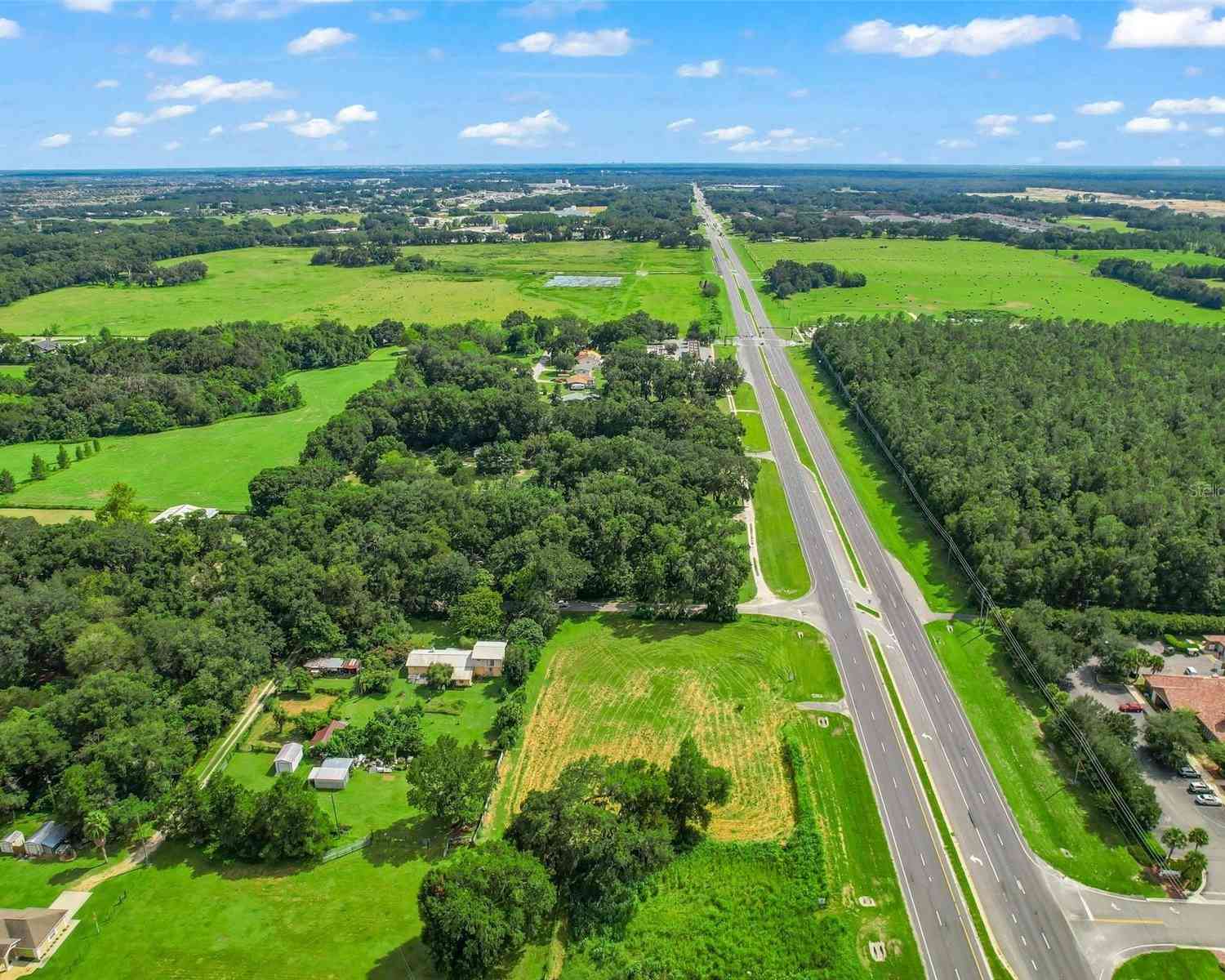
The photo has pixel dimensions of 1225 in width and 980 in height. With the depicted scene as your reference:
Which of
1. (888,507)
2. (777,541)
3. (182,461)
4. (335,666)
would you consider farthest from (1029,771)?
(182,461)

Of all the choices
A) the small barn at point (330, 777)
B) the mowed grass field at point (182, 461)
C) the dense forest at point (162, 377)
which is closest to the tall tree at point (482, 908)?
the small barn at point (330, 777)

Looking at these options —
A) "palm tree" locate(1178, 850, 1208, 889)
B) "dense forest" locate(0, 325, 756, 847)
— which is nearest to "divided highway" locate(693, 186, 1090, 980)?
"palm tree" locate(1178, 850, 1208, 889)

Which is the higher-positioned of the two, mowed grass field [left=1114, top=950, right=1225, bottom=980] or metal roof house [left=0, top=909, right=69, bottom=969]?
metal roof house [left=0, top=909, right=69, bottom=969]

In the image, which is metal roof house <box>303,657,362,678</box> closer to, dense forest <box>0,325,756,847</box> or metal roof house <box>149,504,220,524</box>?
dense forest <box>0,325,756,847</box>

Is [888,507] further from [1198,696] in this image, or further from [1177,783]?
[1177,783]

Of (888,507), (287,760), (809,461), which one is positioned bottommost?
(287,760)

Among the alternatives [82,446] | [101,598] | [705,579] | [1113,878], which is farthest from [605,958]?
[82,446]

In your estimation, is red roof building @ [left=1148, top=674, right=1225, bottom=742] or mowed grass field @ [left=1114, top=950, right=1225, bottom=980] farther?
red roof building @ [left=1148, top=674, right=1225, bottom=742]
